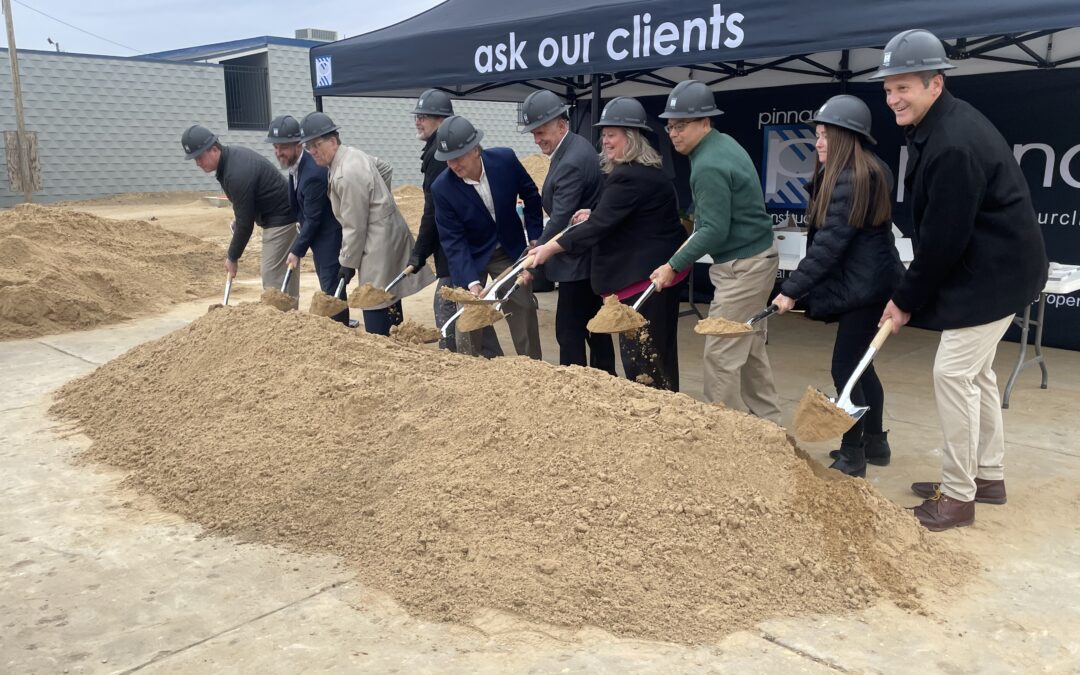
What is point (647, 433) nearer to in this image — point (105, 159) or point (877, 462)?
point (877, 462)

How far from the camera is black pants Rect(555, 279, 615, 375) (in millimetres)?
5125

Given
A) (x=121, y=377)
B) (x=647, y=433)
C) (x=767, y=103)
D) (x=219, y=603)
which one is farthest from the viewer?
(x=767, y=103)

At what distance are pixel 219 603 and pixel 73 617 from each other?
0.48m

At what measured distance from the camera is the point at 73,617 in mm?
3041

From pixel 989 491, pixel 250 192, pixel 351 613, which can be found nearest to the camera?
pixel 351 613

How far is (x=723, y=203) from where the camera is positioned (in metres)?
4.23

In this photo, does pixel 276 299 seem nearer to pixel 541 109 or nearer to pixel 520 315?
pixel 520 315

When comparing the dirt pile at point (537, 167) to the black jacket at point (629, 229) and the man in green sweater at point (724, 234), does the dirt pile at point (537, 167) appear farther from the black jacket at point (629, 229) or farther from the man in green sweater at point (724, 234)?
the man in green sweater at point (724, 234)

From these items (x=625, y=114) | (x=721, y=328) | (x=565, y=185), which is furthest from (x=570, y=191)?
(x=721, y=328)

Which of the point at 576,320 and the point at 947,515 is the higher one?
the point at 576,320

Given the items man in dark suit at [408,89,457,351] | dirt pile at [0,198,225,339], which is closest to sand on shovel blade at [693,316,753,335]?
man in dark suit at [408,89,457,351]

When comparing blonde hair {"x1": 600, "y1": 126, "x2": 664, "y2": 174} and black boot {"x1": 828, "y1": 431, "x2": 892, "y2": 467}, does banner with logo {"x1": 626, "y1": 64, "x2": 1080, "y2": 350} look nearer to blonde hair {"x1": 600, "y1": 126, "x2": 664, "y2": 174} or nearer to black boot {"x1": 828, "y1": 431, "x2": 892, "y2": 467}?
blonde hair {"x1": 600, "y1": 126, "x2": 664, "y2": 174}

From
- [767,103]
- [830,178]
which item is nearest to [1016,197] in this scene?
[830,178]

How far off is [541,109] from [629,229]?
32.1 inches
